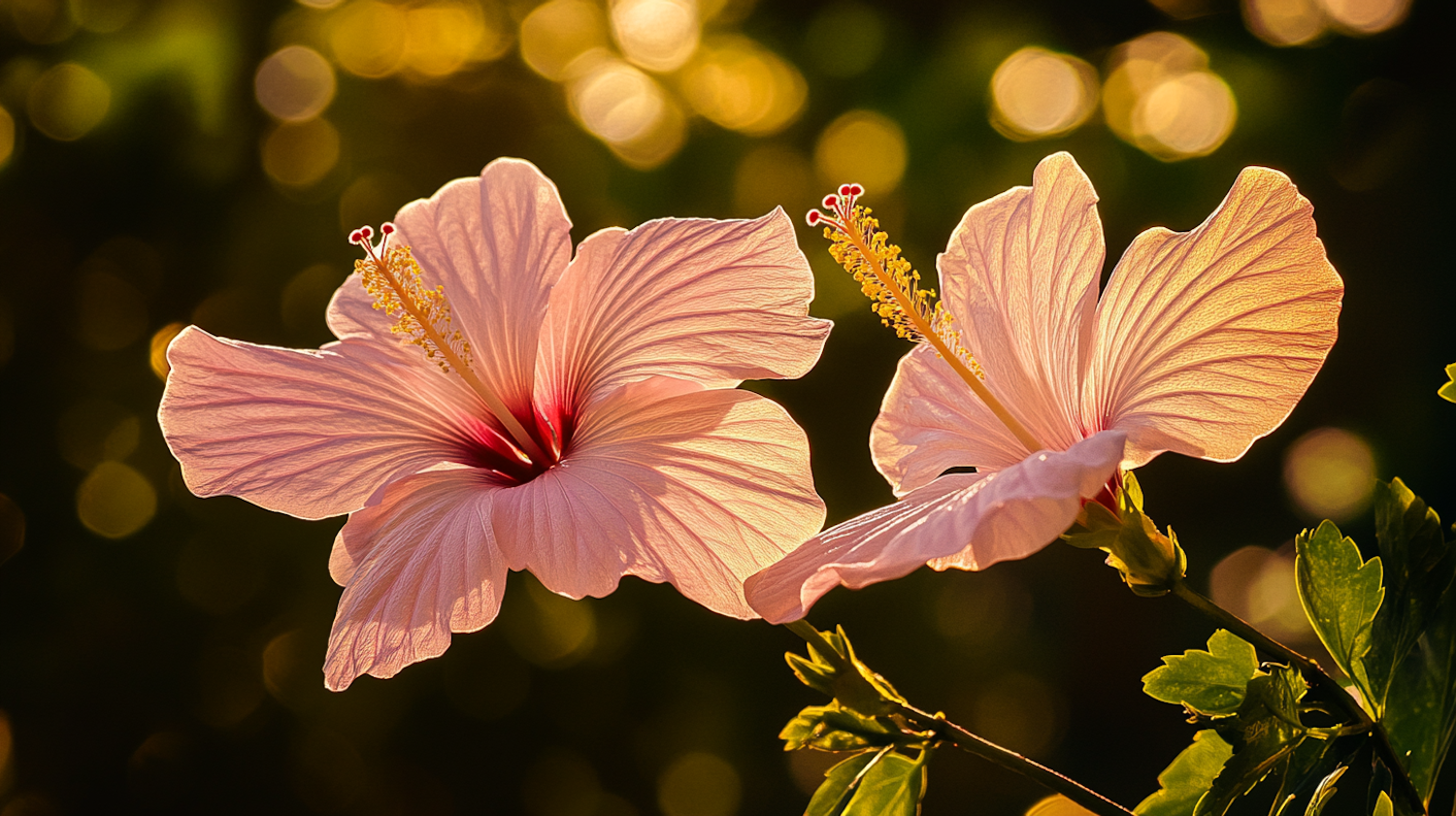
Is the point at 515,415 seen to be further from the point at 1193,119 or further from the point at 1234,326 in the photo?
the point at 1193,119

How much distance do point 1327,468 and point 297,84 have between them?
3.12 m

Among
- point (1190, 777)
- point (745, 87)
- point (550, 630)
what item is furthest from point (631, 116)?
point (1190, 777)

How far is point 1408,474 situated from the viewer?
9.30ft

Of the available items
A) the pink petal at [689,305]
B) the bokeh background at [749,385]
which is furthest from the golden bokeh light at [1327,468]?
the pink petal at [689,305]

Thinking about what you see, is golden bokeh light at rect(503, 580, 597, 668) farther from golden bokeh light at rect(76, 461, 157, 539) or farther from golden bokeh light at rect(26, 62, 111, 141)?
golden bokeh light at rect(26, 62, 111, 141)

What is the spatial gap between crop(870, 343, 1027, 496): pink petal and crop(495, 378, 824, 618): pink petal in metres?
0.10

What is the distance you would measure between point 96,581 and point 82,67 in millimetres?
1398

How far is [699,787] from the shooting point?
2.81 meters

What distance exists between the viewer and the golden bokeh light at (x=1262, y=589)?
269 cm

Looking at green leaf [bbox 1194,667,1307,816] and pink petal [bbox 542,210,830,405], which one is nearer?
green leaf [bbox 1194,667,1307,816]

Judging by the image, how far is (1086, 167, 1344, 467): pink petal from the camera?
0.73 meters

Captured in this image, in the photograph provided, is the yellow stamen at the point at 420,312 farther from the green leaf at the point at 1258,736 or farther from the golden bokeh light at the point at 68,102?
the golden bokeh light at the point at 68,102

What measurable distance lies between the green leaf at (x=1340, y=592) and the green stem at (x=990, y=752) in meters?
0.22

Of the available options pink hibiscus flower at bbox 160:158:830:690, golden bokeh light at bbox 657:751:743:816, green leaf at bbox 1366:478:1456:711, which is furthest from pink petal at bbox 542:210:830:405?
golden bokeh light at bbox 657:751:743:816
